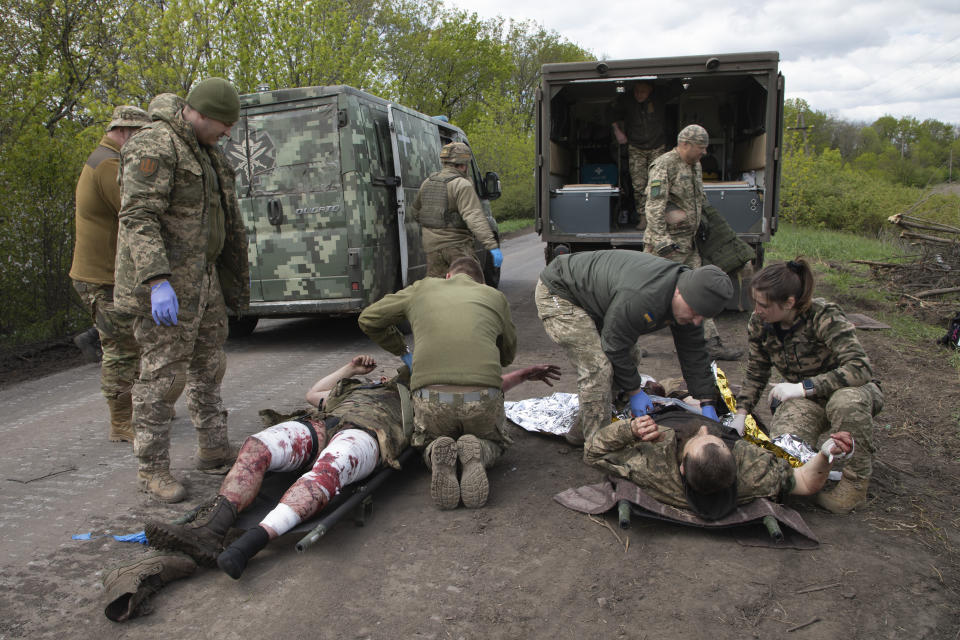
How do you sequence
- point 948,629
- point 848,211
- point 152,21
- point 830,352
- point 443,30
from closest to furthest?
point 948,629
point 830,352
point 152,21
point 848,211
point 443,30

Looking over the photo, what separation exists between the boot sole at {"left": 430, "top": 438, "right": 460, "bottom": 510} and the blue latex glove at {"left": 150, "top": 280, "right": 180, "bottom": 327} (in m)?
1.41

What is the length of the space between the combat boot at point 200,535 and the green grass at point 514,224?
64.5 feet

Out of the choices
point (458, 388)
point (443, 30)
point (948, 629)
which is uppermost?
point (443, 30)

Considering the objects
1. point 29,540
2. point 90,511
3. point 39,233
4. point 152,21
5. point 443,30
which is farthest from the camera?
point 443,30

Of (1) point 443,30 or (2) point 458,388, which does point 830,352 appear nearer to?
(2) point 458,388

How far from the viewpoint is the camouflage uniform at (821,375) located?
3098 mm

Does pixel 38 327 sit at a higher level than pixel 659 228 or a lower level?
lower

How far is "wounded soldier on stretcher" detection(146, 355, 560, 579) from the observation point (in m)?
2.54

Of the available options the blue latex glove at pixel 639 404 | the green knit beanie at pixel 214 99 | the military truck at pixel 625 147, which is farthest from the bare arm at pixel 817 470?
the military truck at pixel 625 147

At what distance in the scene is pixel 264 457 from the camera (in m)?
2.90

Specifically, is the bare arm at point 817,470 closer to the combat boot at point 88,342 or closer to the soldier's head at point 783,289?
the soldier's head at point 783,289

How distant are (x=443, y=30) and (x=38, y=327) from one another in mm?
24232

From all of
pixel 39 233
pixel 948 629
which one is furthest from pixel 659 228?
pixel 39 233

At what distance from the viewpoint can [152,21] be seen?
926 cm
